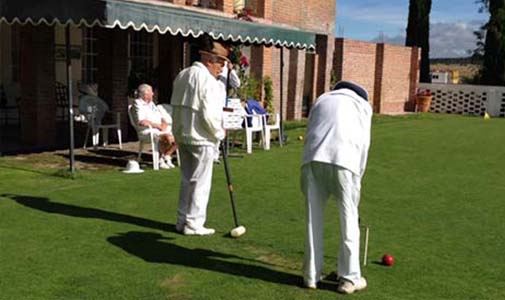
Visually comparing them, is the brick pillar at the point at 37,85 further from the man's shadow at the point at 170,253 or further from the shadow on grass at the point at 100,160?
the man's shadow at the point at 170,253

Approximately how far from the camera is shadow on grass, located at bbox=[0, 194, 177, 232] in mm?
6535

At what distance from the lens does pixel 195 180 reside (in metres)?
6.04

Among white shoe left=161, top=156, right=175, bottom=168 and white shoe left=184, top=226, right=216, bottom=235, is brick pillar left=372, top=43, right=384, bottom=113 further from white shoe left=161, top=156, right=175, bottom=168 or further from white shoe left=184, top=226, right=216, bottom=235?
white shoe left=184, top=226, right=216, bottom=235

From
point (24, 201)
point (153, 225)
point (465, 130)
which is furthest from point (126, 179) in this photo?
point (465, 130)

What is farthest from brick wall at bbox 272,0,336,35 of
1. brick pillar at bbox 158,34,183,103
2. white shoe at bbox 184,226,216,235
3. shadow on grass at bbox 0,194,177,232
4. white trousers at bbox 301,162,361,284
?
white trousers at bbox 301,162,361,284

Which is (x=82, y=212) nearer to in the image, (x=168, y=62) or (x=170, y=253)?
(x=170, y=253)

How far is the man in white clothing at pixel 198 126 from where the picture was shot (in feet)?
19.2

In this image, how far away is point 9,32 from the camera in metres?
14.4

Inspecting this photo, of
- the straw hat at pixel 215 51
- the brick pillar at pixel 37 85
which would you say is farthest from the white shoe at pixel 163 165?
the straw hat at pixel 215 51

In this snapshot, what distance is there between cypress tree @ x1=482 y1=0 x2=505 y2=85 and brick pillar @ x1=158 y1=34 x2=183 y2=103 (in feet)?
65.5

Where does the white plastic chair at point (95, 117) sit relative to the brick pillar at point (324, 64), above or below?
below

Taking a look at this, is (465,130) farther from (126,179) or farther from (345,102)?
(345,102)

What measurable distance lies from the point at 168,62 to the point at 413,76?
1577 centimetres

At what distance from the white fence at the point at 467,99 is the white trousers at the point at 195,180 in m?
23.9
